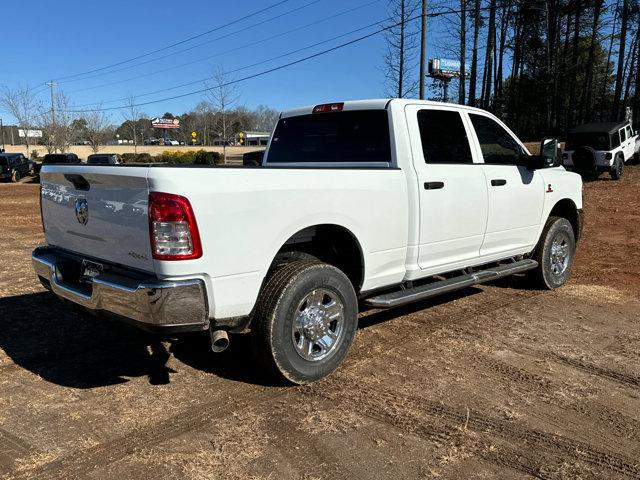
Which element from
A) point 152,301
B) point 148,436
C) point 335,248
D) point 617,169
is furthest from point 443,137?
point 617,169

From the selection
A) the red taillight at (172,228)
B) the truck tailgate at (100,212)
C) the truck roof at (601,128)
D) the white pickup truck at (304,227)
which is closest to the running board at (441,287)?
the white pickup truck at (304,227)

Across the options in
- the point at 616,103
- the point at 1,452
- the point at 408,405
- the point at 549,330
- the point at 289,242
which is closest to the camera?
the point at 1,452

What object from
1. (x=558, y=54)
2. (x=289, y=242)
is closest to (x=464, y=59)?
(x=558, y=54)

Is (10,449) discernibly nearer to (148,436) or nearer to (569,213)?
(148,436)

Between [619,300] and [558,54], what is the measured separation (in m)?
45.3

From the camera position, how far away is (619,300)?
6074mm

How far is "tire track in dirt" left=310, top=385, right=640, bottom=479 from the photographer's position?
292 cm

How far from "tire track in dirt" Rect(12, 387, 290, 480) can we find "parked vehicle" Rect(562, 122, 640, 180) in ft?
64.2

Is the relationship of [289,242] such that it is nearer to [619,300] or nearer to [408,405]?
[408,405]

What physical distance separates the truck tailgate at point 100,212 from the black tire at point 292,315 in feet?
2.64

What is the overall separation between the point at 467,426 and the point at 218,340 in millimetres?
1571

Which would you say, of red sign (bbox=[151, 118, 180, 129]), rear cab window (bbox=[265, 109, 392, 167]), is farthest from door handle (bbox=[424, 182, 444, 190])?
red sign (bbox=[151, 118, 180, 129])

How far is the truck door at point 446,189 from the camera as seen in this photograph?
4.46 metres

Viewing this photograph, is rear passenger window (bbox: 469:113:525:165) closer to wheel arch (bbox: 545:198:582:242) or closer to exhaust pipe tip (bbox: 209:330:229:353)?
wheel arch (bbox: 545:198:582:242)
